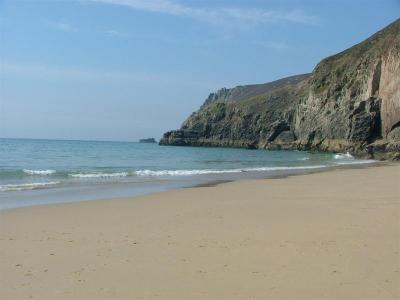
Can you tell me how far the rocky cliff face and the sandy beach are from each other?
37.2m

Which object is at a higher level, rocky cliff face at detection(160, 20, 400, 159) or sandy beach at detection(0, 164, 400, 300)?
rocky cliff face at detection(160, 20, 400, 159)

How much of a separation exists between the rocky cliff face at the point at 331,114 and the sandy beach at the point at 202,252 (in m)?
37.2

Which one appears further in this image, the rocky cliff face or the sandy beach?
the rocky cliff face

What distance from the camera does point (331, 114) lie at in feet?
239

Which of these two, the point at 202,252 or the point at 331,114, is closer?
the point at 202,252

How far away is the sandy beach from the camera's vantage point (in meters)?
4.82

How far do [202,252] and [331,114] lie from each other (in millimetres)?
69956

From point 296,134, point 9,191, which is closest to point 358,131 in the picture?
point 296,134

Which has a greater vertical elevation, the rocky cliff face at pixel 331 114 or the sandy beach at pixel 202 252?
the rocky cliff face at pixel 331 114

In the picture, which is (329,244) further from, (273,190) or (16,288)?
(273,190)

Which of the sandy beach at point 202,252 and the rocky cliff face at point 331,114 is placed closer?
the sandy beach at point 202,252

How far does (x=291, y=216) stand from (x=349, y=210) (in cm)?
159

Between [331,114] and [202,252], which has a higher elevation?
[331,114]

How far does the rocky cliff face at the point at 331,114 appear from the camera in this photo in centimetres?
5644
